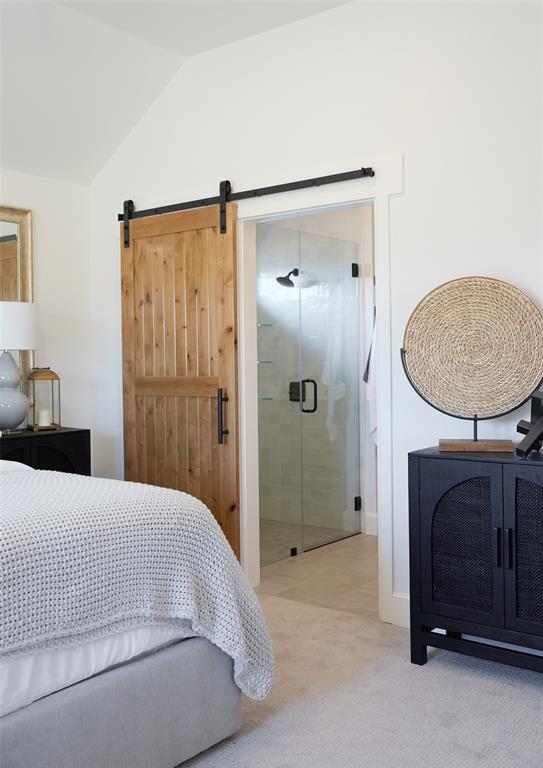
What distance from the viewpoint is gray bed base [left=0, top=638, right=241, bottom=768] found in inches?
73.5

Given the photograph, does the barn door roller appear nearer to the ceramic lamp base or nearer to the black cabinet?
the ceramic lamp base

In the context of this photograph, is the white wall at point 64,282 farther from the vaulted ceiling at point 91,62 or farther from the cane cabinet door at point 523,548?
the cane cabinet door at point 523,548

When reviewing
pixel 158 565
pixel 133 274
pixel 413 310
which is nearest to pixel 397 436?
pixel 413 310

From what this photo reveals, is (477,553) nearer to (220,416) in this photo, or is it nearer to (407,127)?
(220,416)

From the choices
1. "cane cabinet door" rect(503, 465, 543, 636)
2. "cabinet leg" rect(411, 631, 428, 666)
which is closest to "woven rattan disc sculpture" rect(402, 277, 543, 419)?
"cane cabinet door" rect(503, 465, 543, 636)

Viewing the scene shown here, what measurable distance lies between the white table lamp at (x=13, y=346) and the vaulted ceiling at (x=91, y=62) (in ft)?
3.17

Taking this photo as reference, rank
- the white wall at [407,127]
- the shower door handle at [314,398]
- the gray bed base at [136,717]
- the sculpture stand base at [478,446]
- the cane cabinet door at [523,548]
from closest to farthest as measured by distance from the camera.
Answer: the gray bed base at [136,717] < the cane cabinet door at [523,548] < the sculpture stand base at [478,446] < the white wall at [407,127] < the shower door handle at [314,398]

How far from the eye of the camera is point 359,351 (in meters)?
5.35

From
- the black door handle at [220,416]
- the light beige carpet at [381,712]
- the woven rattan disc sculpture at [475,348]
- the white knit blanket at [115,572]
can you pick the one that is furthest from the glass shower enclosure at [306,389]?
the white knit blanket at [115,572]

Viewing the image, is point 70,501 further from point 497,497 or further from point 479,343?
point 479,343

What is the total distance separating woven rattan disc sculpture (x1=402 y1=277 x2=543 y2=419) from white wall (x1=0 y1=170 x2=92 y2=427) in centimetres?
238

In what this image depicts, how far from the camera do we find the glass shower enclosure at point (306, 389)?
484 centimetres

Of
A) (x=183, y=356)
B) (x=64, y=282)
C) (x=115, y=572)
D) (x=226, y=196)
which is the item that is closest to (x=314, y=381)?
(x=183, y=356)

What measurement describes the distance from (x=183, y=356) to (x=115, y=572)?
Answer: 2.37 meters
